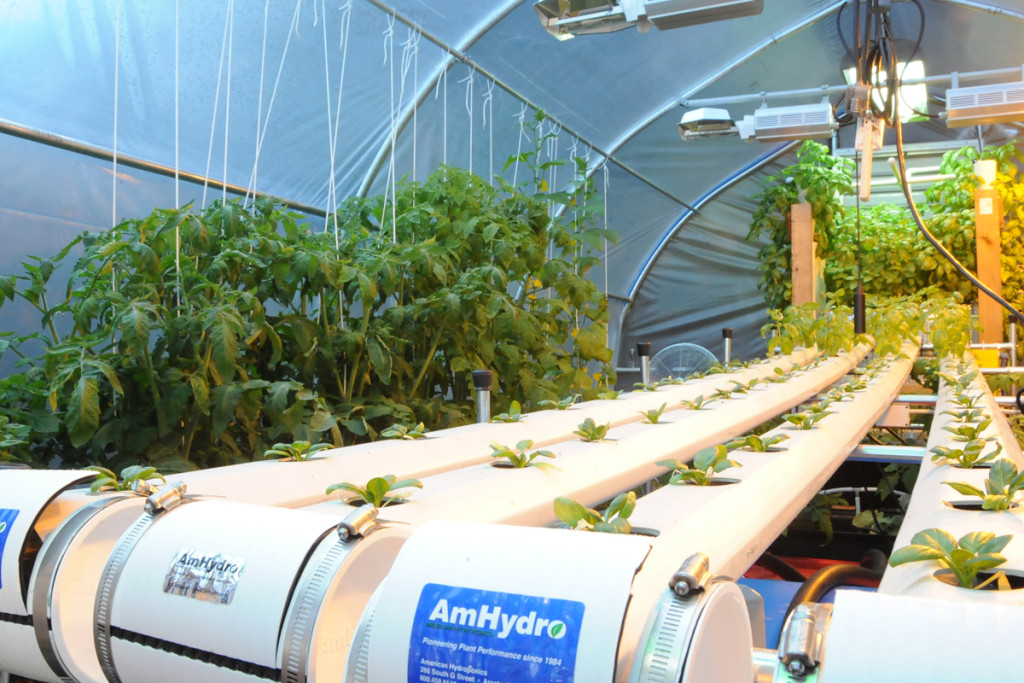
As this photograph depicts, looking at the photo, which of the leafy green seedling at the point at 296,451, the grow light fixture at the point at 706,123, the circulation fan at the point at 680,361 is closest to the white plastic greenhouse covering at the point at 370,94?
the grow light fixture at the point at 706,123

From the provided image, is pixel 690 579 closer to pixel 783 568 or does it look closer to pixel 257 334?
pixel 257 334

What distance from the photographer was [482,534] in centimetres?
52

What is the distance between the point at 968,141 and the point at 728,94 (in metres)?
2.65

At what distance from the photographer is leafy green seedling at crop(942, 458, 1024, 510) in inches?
28.8

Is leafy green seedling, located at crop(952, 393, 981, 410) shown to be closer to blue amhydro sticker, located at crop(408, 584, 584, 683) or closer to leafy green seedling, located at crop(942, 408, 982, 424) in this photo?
leafy green seedling, located at crop(942, 408, 982, 424)

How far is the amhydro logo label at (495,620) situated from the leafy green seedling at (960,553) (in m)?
0.27

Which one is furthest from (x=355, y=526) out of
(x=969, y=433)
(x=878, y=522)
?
(x=878, y=522)

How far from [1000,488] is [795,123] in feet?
14.7

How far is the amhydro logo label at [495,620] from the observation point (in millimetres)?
450

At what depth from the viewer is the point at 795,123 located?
4.84 meters

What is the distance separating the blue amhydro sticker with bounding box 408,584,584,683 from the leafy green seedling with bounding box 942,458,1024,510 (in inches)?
18.5

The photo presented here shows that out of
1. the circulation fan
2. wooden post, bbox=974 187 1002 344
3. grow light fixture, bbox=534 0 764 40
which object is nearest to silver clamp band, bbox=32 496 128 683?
grow light fixture, bbox=534 0 764 40

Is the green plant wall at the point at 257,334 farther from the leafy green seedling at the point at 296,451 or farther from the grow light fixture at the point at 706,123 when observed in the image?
the grow light fixture at the point at 706,123

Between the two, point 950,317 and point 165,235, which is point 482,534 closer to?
point 165,235
